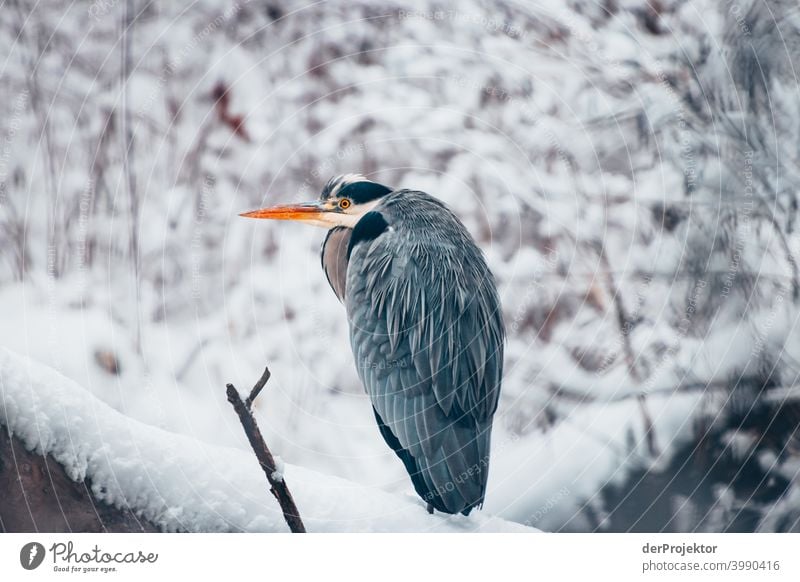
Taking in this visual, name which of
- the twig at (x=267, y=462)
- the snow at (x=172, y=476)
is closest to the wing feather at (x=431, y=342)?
the snow at (x=172, y=476)

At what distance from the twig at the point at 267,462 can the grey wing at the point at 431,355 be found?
21 centimetres

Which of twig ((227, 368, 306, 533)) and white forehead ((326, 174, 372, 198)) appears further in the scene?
white forehead ((326, 174, 372, 198))

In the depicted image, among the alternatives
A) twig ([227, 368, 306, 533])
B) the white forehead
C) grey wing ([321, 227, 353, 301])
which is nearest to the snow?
twig ([227, 368, 306, 533])

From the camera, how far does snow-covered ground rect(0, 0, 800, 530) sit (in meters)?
1.44

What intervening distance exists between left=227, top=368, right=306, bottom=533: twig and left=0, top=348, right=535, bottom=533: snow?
0.02 metres

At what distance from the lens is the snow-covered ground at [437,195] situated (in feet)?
4.72

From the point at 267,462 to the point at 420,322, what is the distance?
36cm

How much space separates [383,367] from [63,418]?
52 centimetres

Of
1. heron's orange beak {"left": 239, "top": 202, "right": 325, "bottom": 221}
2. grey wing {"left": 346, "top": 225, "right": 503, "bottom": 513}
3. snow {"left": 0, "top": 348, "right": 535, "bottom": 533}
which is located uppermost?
heron's orange beak {"left": 239, "top": 202, "right": 325, "bottom": 221}

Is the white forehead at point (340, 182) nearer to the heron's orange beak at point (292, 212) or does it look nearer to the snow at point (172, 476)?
the heron's orange beak at point (292, 212)

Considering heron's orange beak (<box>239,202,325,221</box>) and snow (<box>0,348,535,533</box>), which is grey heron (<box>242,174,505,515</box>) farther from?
snow (<box>0,348,535,533</box>)

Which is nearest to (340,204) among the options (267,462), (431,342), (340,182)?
(340,182)

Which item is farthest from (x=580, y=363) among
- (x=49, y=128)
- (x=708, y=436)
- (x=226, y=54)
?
(x=49, y=128)
